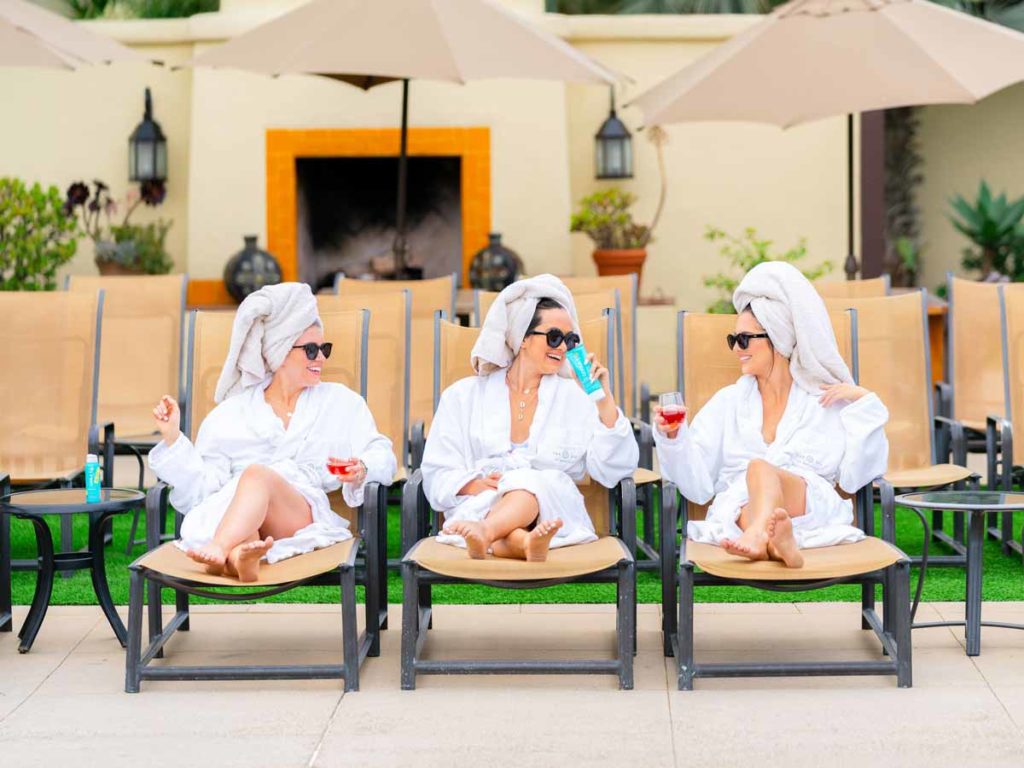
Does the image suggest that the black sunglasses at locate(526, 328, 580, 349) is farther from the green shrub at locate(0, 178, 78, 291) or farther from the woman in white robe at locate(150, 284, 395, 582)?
the green shrub at locate(0, 178, 78, 291)

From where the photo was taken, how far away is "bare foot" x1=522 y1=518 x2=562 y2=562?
4613 millimetres

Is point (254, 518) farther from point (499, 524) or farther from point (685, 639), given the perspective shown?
point (685, 639)

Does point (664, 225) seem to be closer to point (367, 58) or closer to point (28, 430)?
point (367, 58)

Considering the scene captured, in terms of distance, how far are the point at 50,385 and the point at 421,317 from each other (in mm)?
1859

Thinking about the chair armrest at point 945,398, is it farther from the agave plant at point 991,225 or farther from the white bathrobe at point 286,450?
the agave plant at point 991,225

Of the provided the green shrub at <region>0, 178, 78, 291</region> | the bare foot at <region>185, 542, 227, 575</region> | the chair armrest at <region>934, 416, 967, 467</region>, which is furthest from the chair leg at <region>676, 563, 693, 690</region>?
the green shrub at <region>0, 178, 78, 291</region>

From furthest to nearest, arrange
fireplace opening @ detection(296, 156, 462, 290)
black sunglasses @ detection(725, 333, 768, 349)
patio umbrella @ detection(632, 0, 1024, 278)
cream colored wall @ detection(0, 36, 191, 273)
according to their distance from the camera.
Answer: fireplace opening @ detection(296, 156, 462, 290), cream colored wall @ detection(0, 36, 191, 273), patio umbrella @ detection(632, 0, 1024, 278), black sunglasses @ detection(725, 333, 768, 349)

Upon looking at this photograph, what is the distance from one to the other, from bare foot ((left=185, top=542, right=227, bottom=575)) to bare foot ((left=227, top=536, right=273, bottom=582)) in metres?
0.03

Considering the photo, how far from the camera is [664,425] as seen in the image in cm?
490

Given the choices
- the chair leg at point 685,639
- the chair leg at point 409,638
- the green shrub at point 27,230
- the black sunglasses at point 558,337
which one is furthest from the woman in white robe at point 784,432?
the green shrub at point 27,230

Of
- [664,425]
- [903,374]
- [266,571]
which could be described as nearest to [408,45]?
[903,374]

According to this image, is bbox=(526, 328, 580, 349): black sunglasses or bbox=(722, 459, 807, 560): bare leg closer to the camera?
bbox=(722, 459, 807, 560): bare leg

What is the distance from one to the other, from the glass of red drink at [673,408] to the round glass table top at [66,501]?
1.74 meters

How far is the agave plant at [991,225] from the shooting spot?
14609 millimetres
